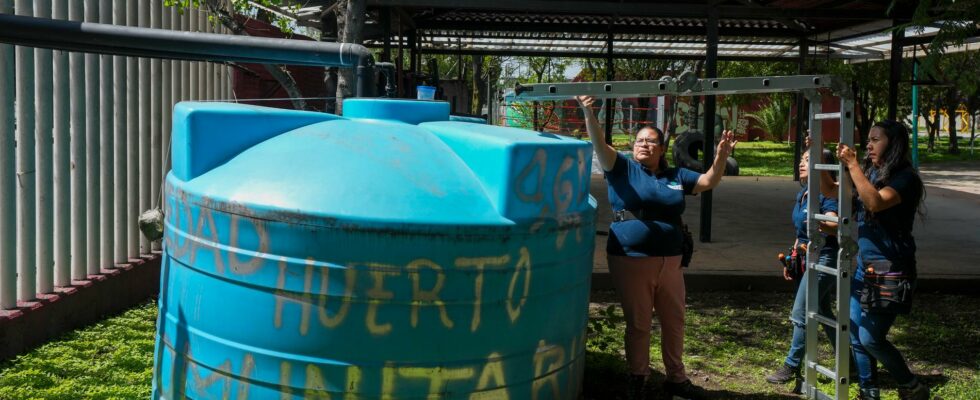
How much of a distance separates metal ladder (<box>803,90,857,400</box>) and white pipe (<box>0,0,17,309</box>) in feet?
14.8

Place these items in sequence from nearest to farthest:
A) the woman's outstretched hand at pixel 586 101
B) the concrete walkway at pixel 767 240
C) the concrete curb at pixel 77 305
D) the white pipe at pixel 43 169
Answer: the woman's outstretched hand at pixel 586 101 → the concrete curb at pixel 77 305 → the white pipe at pixel 43 169 → the concrete walkway at pixel 767 240

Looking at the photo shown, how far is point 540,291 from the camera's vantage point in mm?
3275

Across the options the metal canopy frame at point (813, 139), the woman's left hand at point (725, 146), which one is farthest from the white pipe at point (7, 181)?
the woman's left hand at point (725, 146)

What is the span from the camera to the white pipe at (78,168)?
6.49 metres

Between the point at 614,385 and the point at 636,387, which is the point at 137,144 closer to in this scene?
the point at 614,385

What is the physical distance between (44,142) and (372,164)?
3730 mm

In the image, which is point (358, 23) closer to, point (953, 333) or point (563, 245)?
point (563, 245)

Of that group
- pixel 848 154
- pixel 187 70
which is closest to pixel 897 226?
pixel 848 154

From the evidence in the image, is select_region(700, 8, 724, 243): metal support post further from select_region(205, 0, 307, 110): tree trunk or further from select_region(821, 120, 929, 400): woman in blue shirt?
select_region(821, 120, 929, 400): woman in blue shirt

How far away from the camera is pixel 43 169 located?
6051 millimetres

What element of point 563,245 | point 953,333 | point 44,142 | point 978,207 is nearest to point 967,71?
point 953,333

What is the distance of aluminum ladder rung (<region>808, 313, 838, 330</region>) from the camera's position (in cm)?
482

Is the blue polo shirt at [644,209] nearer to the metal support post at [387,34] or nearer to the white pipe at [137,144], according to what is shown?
the white pipe at [137,144]

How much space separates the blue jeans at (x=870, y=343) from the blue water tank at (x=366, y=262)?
2.21 m
